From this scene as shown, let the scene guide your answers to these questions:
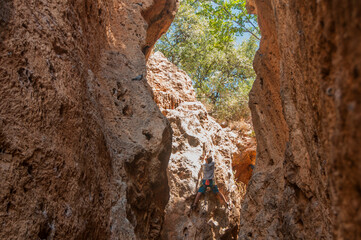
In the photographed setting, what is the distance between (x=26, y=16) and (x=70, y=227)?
2.08 meters

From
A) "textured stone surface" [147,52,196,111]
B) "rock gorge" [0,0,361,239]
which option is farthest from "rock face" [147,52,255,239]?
"rock gorge" [0,0,361,239]

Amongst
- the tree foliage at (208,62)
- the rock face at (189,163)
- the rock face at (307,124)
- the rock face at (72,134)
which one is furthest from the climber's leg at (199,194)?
the tree foliage at (208,62)

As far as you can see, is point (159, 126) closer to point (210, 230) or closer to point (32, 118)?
point (32, 118)

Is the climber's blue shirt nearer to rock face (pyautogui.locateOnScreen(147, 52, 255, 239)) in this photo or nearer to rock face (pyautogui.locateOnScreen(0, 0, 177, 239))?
rock face (pyautogui.locateOnScreen(147, 52, 255, 239))

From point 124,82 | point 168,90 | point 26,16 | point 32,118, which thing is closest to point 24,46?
point 26,16

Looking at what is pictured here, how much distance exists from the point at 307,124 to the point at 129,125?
282cm

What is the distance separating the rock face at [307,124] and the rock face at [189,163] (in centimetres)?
213

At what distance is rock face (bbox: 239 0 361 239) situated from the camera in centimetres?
117

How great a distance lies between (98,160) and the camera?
3725 millimetres

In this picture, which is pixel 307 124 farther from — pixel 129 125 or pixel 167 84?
pixel 167 84

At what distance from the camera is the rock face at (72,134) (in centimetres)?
263

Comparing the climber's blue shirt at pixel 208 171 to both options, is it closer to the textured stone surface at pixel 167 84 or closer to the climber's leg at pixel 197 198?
the climber's leg at pixel 197 198

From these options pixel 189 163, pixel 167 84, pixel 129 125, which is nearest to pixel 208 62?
pixel 167 84

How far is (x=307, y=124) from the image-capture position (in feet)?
9.39
